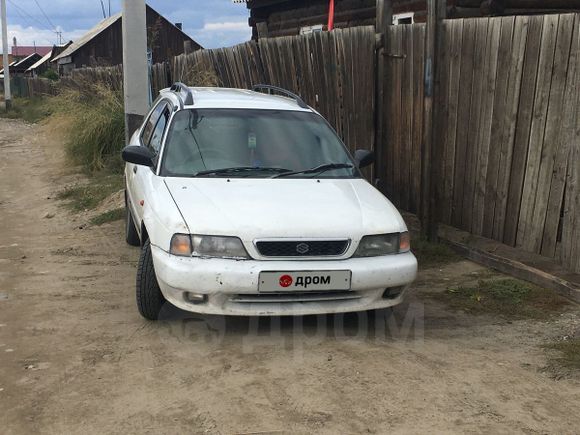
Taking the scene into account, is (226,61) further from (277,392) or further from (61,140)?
(277,392)

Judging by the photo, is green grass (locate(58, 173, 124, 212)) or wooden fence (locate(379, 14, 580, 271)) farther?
green grass (locate(58, 173, 124, 212))

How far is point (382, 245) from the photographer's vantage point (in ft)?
14.6

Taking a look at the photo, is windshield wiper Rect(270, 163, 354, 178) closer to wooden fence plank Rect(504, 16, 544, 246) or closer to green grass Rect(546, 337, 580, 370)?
wooden fence plank Rect(504, 16, 544, 246)

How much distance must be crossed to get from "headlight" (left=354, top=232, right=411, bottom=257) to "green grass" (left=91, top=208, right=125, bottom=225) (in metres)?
4.92

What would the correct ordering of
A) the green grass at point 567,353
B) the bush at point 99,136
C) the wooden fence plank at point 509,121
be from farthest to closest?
1. the bush at point 99,136
2. the wooden fence plank at point 509,121
3. the green grass at point 567,353

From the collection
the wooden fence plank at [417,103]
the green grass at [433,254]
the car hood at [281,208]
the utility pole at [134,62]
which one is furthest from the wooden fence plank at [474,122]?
the utility pole at [134,62]

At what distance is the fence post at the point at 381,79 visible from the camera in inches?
289

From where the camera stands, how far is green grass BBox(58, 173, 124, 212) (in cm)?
968

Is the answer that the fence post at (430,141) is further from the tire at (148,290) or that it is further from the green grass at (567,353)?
the tire at (148,290)

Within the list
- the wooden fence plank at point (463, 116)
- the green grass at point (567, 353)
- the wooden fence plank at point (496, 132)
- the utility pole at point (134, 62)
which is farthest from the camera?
the utility pole at point (134, 62)

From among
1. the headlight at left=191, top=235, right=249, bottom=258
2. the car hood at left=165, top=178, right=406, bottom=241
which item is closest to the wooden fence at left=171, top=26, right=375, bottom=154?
the car hood at left=165, top=178, right=406, bottom=241

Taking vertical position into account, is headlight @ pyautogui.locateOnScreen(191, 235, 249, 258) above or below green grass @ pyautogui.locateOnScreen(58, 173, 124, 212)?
above

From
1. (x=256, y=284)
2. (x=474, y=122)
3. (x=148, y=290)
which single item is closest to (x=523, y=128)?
(x=474, y=122)

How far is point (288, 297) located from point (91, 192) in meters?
6.90
